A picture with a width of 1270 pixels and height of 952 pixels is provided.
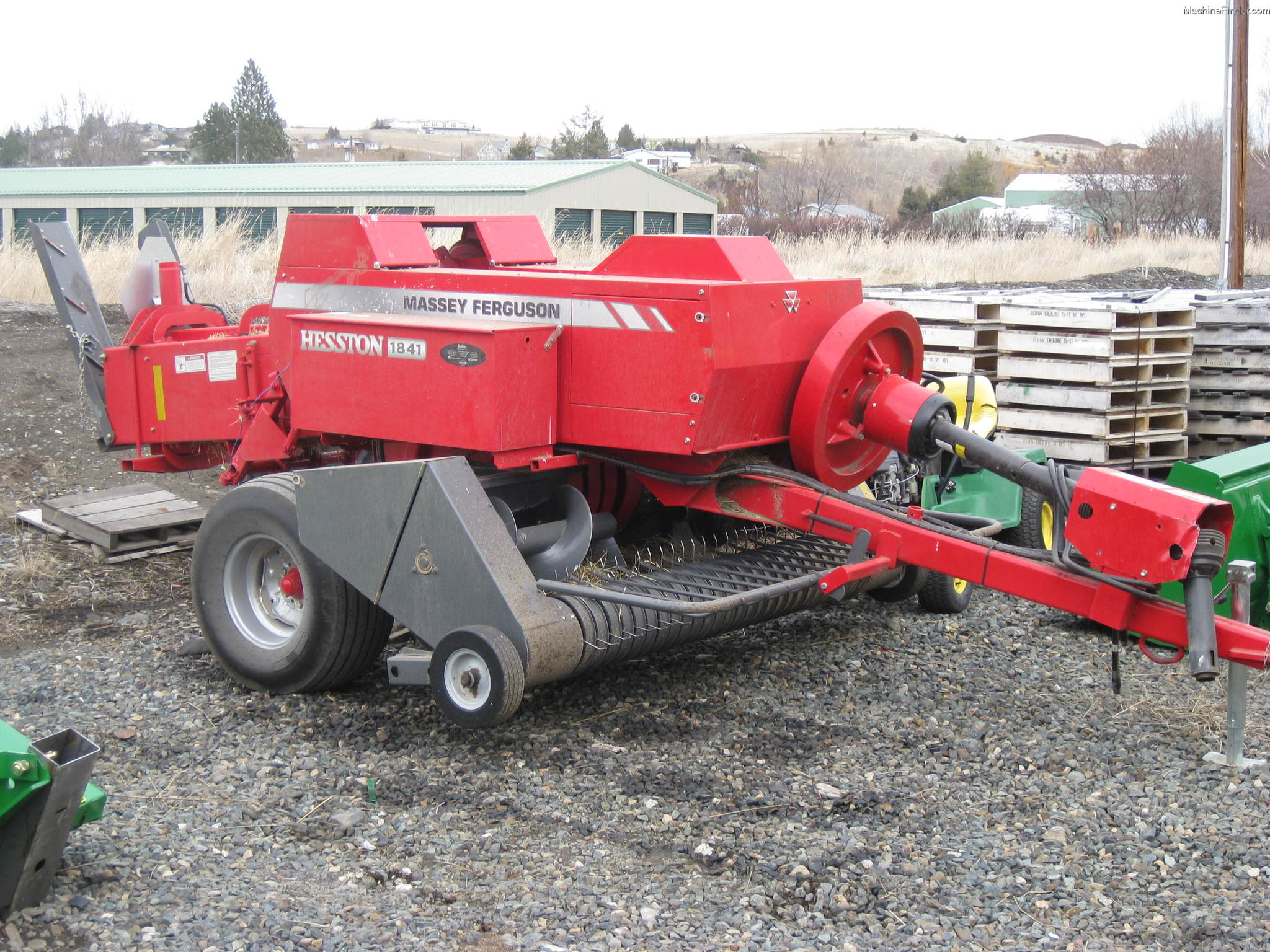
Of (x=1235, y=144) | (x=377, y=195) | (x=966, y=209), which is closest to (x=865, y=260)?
(x=1235, y=144)

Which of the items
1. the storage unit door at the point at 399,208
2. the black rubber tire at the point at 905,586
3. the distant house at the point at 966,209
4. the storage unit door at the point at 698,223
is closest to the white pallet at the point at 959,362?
the black rubber tire at the point at 905,586

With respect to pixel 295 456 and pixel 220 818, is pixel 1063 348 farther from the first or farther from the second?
pixel 220 818

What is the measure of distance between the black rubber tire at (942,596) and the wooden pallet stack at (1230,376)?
3.79 metres

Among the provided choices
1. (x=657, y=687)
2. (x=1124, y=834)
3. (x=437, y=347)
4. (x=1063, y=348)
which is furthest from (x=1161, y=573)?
(x=1063, y=348)

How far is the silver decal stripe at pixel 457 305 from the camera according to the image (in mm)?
4531

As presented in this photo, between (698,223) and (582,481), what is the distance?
93.9 ft

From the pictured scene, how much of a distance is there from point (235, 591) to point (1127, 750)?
3.42 m

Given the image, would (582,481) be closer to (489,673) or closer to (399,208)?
(489,673)

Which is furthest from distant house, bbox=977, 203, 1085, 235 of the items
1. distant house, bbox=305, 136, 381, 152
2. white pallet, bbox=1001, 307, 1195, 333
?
distant house, bbox=305, 136, 381, 152

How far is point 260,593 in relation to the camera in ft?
16.8

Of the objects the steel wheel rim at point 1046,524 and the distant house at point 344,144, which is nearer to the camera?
the steel wheel rim at point 1046,524

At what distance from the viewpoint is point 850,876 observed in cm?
353

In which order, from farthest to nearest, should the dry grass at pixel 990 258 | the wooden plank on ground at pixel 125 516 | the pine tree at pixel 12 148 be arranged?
the pine tree at pixel 12 148, the dry grass at pixel 990 258, the wooden plank on ground at pixel 125 516

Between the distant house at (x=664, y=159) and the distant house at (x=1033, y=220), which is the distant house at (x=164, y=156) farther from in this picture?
the distant house at (x=1033, y=220)
